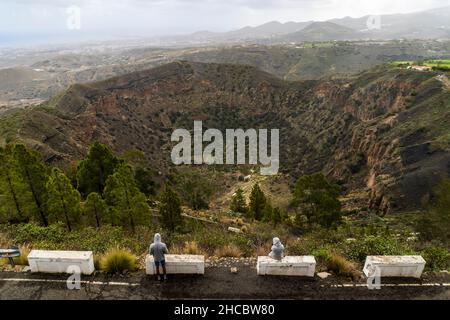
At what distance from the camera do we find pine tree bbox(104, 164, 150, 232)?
22562mm

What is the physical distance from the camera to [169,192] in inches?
1050

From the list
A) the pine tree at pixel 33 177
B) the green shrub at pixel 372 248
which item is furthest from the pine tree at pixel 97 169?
the green shrub at pixel 372 248

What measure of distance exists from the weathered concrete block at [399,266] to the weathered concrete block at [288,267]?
1.54m

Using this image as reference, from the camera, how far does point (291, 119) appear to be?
283 ft

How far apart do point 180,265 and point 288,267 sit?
273 centimetres

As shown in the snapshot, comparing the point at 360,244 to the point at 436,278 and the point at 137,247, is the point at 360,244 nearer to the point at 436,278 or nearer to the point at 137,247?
the point at 436,278

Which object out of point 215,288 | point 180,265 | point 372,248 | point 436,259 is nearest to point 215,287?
point 215,288

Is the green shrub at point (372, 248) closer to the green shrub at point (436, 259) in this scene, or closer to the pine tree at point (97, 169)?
the green shrub at point (436, 259)

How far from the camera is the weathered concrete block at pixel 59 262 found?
9.38 metres

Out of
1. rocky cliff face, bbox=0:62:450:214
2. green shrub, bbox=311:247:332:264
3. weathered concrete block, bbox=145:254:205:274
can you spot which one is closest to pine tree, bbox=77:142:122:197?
weathered concrete block, bbox=145:254:205:274

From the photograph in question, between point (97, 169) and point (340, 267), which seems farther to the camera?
point (97, 169)

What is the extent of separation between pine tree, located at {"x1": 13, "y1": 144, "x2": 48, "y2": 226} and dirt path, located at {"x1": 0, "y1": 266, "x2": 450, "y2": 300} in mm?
13226

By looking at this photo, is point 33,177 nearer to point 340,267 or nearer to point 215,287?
point 215,287

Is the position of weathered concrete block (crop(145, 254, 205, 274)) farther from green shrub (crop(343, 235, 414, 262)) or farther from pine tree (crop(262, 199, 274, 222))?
pine tree (crop(262, 199, 274, 222))
